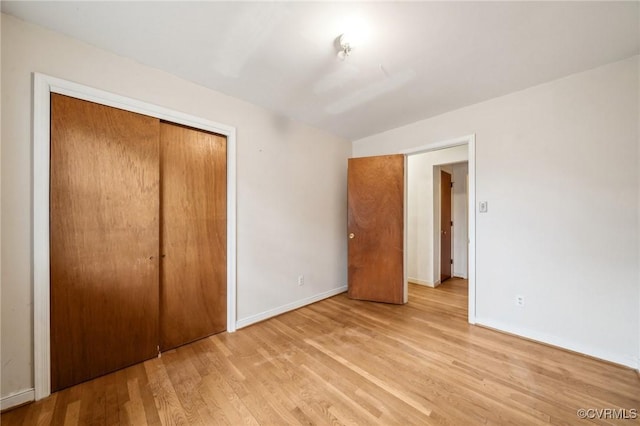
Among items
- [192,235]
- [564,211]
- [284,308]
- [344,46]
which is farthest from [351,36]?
[284,308]

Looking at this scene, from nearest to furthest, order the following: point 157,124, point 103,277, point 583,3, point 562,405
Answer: point 583,3 < point 562,405 < point 103,277 < point 157,124

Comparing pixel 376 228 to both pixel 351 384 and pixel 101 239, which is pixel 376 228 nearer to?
pixel 351 384

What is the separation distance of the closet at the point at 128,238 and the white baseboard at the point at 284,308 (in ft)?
0.77

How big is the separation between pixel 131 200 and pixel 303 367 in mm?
1916

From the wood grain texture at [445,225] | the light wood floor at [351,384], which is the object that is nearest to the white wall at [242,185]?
the light wood floor at [351,384]

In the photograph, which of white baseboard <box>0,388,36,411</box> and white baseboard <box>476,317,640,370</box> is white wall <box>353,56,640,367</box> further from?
white baseboard <box>0,388,36,411</box>

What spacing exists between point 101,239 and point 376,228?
290 cm

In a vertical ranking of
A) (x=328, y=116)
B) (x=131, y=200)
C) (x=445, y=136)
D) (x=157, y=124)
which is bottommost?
(x=131, y=200)

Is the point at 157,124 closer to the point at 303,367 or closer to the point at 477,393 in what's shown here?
the point at 303,367

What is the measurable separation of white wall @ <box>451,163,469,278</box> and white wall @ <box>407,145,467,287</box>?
862 mm

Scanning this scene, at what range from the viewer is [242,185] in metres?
2.53

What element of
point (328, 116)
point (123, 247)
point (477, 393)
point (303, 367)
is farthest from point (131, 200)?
point (477, 393)

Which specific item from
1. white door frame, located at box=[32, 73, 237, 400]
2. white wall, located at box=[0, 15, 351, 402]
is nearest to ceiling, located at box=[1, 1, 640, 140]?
white wall, located at box=[0, 15, 351, 402]

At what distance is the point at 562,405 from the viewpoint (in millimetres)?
1462
